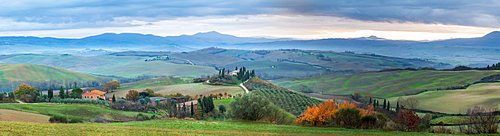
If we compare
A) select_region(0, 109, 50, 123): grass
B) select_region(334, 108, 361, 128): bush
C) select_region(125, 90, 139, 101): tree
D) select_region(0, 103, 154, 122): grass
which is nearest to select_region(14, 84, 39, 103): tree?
select_region(125, 90, 139, 101): tree

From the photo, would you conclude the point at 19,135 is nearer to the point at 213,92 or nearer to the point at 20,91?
the point at 20,91

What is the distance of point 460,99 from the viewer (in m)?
172

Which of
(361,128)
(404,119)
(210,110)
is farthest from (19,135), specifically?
(210,110)

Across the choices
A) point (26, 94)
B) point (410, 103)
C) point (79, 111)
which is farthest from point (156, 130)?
point (410, 103)

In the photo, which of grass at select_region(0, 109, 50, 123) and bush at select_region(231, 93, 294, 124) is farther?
bush at select_region(231, 93, 294, 124)

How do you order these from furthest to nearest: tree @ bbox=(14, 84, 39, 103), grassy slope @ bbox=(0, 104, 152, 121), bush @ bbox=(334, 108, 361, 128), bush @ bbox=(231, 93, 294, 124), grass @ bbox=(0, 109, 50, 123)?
1. tree @ bbox=(14, 84, 39, 103)
2. grassy slope @ bbox=(0, 104, 152, 121)
3. bush @ bbox=(231, 93, 294, 124)
4. grass @ bbox=(0, 109, 50, 123)
5. bush @ bbox=(334, 108, 361, 128)

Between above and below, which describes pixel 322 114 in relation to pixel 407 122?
above


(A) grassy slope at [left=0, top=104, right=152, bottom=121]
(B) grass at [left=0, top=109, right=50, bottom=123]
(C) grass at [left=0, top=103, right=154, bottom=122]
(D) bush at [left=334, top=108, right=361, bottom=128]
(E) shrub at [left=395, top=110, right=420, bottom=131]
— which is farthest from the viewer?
(C) grass at [left=0, top=103, right=154, bottom=122]

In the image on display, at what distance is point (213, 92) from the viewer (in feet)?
611

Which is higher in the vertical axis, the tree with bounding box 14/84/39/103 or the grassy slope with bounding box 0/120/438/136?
the grassy slope with bounding box 0/120/438/136

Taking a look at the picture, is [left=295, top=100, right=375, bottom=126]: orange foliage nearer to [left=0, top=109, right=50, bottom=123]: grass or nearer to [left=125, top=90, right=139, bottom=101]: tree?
[left=0, top=109, right=50, bottom=123]: grass

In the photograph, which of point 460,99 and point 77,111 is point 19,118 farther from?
point 460,99

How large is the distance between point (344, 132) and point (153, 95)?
146694 mm

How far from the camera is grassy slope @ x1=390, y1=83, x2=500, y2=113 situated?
513ft
